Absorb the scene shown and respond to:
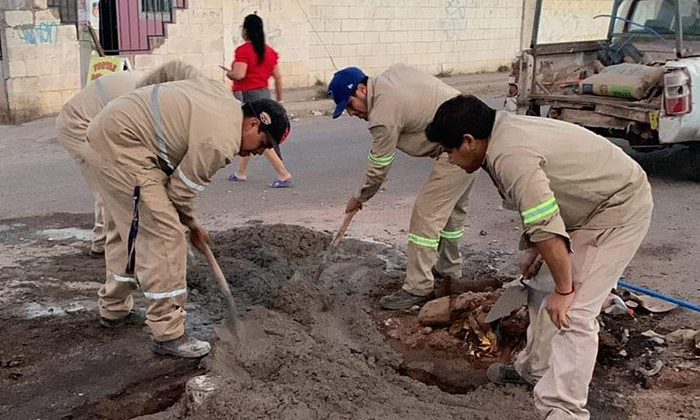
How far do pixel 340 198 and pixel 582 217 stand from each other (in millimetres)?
4236

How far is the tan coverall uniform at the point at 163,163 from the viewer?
152 inches

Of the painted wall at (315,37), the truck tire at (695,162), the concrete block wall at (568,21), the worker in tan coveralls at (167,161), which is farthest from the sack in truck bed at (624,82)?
the concrete block wall at (568,21)

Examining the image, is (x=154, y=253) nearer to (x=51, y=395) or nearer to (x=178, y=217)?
(x=178, y=217)

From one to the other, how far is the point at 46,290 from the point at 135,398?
5.10 ft

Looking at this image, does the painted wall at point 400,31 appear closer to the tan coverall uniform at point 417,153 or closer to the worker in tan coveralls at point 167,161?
the tan coverall uniform at point 417,153

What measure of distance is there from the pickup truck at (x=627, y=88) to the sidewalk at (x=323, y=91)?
4.80 m

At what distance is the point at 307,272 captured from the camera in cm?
539

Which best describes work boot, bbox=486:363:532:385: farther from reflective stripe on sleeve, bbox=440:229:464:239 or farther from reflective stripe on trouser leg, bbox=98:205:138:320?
reflective stripe on trouser leg, bbox=98:205:138:320

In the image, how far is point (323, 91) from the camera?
48.6ft

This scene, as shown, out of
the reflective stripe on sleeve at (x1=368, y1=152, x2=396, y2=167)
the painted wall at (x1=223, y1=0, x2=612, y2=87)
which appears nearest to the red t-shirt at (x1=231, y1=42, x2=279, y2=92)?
the reflective stripe on sleeve at (x1=368, y1=152, x2=396, y2=167)

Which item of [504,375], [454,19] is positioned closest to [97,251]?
[504,375]

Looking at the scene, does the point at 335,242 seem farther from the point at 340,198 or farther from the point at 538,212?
the point at 340,198

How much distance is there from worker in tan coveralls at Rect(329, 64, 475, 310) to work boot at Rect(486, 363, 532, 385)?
104 cm

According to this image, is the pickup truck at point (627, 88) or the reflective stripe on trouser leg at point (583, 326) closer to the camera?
the reflective stripe on trouser leg at point (583, 326)
